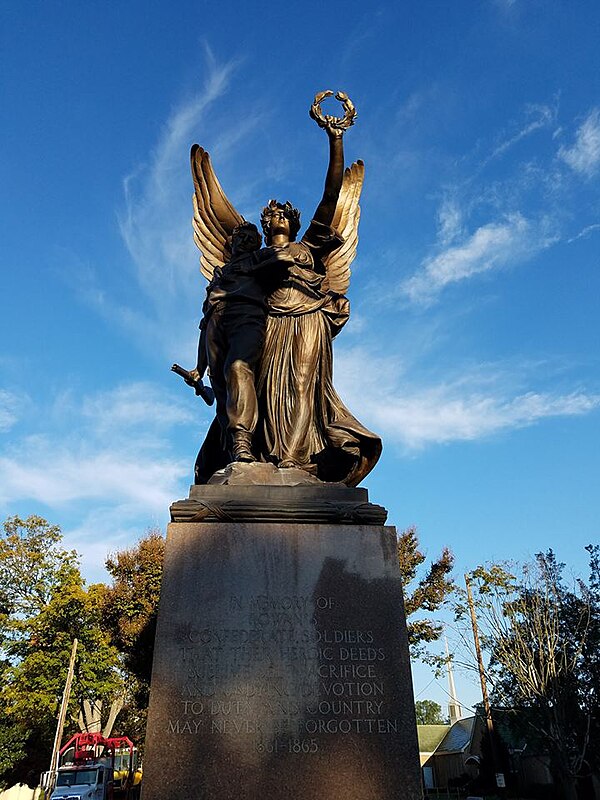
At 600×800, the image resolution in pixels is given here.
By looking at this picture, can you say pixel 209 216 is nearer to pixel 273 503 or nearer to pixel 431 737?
pixel 273 503

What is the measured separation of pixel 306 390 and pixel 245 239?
5.93 feet

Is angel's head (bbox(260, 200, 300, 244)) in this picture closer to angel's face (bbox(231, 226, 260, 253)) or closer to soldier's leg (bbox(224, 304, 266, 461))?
angel's face (bbox(231, 226, 260, 253))

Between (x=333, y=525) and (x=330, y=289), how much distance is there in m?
3.08

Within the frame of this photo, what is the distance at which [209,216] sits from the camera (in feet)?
25.4

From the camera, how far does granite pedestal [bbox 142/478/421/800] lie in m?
3.74

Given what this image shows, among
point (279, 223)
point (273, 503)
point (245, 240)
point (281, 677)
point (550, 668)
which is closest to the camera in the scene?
point (281, 677)

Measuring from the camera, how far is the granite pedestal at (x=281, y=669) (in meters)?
3.74

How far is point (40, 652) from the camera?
2709 centimetres

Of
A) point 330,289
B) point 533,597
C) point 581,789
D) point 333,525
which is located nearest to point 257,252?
point 330,289

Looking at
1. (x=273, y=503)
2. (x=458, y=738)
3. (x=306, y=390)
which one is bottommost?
(x=458, y=738)

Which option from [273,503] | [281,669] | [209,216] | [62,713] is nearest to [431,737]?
[62,713]

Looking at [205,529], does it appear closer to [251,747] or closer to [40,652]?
[251,747]

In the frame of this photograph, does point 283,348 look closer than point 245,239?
Yes

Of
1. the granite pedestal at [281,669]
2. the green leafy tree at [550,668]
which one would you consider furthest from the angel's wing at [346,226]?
the green leafy tree at [550,668]
